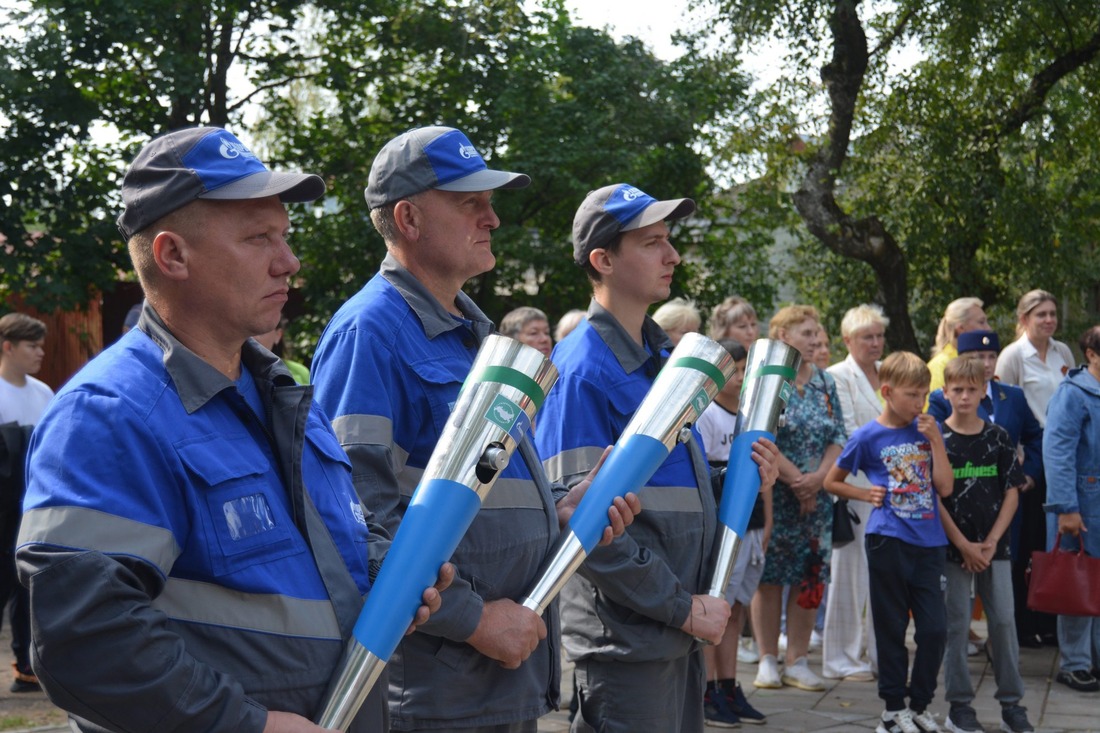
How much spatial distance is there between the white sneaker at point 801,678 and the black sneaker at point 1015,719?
1.27m

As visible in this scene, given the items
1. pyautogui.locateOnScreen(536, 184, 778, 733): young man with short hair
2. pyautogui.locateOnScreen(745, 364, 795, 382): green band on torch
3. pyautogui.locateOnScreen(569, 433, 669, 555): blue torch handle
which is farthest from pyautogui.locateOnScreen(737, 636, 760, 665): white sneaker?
pyautogui.locateOnScreen(569, 433, 669, 555): blue torch handle

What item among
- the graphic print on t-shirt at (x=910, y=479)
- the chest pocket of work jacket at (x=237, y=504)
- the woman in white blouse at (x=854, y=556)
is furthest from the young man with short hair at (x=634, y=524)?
the woman in white blouse at (x=854, y=556)

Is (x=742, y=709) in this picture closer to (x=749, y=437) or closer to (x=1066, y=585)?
(x=1066, y=585)

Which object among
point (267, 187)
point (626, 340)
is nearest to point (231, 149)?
point (267, 187)

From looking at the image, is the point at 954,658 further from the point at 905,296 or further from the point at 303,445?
the point at 905,296

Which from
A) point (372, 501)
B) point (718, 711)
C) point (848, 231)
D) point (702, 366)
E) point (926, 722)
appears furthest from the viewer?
point (848, 231)

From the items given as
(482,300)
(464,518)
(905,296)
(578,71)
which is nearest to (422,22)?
(578,71)

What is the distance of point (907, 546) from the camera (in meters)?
6.32

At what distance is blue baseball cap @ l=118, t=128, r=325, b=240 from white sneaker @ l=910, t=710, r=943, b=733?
5072 millimetres

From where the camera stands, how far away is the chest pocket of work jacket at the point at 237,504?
2.10 m

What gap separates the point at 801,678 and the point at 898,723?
1234mm

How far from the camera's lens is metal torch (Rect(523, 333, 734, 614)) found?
3.15 metres

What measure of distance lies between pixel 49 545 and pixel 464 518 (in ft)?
2.86

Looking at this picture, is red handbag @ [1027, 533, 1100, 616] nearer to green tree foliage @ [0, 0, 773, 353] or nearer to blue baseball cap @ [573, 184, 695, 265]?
blue baseball cap @ [573, 184, 695, 265]
